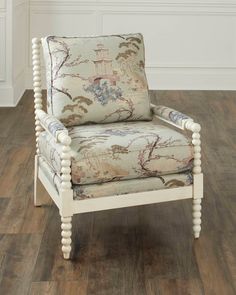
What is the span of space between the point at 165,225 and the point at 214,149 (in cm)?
136

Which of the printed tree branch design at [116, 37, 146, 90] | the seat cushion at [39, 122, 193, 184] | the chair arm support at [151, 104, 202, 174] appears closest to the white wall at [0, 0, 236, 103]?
the printed tree branch design at [116, 37, 146, 90]

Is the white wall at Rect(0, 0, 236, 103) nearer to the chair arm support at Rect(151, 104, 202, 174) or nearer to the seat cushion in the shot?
the chair arm support at Rect(151, 104, 202, 174)

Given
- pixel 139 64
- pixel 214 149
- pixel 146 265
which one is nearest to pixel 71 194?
pixel 146 265

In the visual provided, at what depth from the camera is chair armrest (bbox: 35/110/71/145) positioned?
7.65 feet

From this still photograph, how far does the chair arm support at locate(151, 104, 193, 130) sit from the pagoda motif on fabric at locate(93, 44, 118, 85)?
26 centimetres

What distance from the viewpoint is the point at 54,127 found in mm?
2479

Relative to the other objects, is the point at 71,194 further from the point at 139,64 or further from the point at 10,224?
the point at 139,64

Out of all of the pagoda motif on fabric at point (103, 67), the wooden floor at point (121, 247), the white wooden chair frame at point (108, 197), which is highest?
the pagoda motif on fabric at point (103, 67)

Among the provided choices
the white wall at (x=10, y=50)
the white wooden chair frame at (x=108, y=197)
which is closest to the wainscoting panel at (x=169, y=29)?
the white wall at (x=10, y=50)

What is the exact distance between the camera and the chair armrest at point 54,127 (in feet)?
7.65

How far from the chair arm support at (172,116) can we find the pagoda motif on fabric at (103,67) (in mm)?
260

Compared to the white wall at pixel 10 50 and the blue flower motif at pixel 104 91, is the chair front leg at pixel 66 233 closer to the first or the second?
the blue flower motif at pixel 104 91

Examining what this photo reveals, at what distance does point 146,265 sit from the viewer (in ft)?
7.76

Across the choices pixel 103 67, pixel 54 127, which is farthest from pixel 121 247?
pixel 103 67
